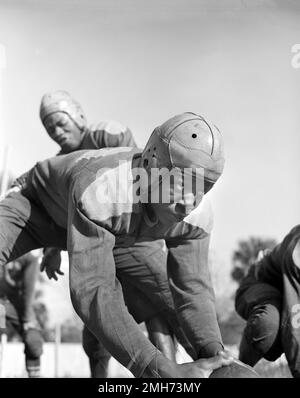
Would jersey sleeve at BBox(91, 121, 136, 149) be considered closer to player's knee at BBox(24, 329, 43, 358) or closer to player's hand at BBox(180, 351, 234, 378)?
player's hand at BBox(180, 351, 234, 378)

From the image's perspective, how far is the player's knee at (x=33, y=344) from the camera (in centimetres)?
321

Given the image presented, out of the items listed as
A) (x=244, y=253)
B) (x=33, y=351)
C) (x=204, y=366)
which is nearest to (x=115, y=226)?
(x=204, y=366)

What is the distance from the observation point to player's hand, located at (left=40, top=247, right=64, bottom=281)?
96.3 inches

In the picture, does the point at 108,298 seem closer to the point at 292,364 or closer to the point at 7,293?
the point at 292,364

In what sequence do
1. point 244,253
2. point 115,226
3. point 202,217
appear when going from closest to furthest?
point 115,226 < point 202,217 < point 244,253

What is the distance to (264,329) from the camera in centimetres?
221

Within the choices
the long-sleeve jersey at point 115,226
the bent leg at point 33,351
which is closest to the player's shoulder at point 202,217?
the long-sleeve jersey at point 115,226

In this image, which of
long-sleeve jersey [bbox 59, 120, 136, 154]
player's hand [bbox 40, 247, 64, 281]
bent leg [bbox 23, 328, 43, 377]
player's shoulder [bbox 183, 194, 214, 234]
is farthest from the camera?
bent leg [bbox 23, 328, 43, 377]

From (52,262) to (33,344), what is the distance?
0.92 m

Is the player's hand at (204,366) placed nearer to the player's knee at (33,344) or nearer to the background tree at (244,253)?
the player's knee at (33,344)

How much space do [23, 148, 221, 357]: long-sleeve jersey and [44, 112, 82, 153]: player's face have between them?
47 cm

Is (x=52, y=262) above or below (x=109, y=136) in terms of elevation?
below

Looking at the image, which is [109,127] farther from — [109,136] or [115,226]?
[115,226]

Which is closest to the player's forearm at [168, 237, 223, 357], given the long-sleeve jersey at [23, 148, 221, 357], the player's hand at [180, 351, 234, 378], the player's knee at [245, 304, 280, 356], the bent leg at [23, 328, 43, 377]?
the long-sleeve jersey at [23, 148, 221, 357]
